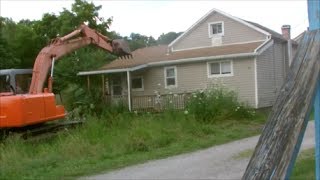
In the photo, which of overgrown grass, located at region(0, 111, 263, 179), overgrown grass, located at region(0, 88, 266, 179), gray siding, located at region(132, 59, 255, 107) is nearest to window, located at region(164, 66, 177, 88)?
gray siding, located at region(132, 59, 255, 107)

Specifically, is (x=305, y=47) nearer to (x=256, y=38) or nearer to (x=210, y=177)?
(x=210, y=177)

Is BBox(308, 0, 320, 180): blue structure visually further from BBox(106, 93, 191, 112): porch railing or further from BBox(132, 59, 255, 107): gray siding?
BBox(132, 59, 255, 107): gray siding

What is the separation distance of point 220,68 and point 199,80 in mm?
1484

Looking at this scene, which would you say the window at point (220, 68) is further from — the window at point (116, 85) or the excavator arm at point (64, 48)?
the window at point (116, 85)

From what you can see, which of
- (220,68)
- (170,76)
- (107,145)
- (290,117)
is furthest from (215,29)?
(290,117)

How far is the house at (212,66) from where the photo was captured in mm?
27828

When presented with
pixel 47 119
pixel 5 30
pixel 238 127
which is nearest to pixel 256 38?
pixel 238 127

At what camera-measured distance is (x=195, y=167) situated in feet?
38.1

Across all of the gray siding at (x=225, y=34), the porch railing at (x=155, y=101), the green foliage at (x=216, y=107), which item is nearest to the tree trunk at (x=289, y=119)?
the green foliage at (x=216, y=107)

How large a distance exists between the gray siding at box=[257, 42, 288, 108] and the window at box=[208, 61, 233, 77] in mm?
1531

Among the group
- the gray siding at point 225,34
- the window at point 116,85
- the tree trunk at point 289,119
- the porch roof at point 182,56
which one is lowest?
the window at point 116,85

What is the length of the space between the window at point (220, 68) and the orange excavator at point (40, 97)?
25.7 ft

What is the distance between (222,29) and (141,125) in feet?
43.0

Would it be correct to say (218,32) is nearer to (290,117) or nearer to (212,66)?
(212,66)
